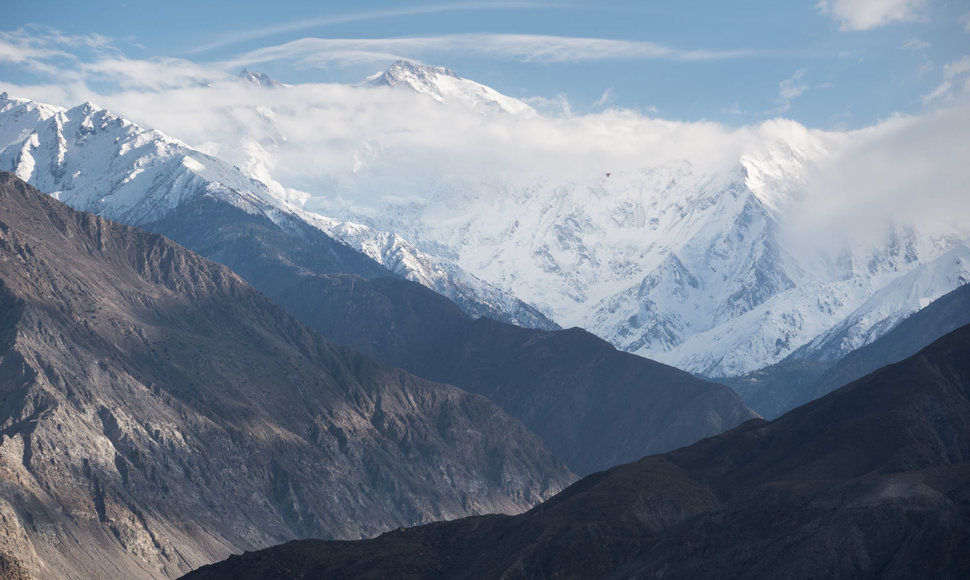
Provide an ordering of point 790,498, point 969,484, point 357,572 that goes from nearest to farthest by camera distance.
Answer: point 969,484 → point 790,498 → point 357,572

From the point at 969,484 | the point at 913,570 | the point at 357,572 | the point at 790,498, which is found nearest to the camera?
the point at 913,570

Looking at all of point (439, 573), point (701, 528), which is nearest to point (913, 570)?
point (701, 528)

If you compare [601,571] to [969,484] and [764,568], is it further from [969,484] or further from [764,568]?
[969,484]

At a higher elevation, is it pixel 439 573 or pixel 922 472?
pixel 922 472

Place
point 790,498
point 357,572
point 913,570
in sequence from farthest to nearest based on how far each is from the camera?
point 357,572
point 790,498
point 913,570

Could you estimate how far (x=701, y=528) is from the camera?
18012 centimetres

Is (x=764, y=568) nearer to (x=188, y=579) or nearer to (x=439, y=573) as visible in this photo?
(x=439, y=573)

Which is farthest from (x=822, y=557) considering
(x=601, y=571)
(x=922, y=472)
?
(x=601, y=571)

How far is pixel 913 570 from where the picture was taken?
157 meters

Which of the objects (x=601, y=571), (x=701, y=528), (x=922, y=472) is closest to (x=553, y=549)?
(x=601, y=571)

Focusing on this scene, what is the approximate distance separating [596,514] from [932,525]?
51.8m

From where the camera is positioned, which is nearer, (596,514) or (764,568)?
(764,568)

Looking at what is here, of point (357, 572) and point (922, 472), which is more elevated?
point (922, 472)

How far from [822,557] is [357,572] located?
210 ft
